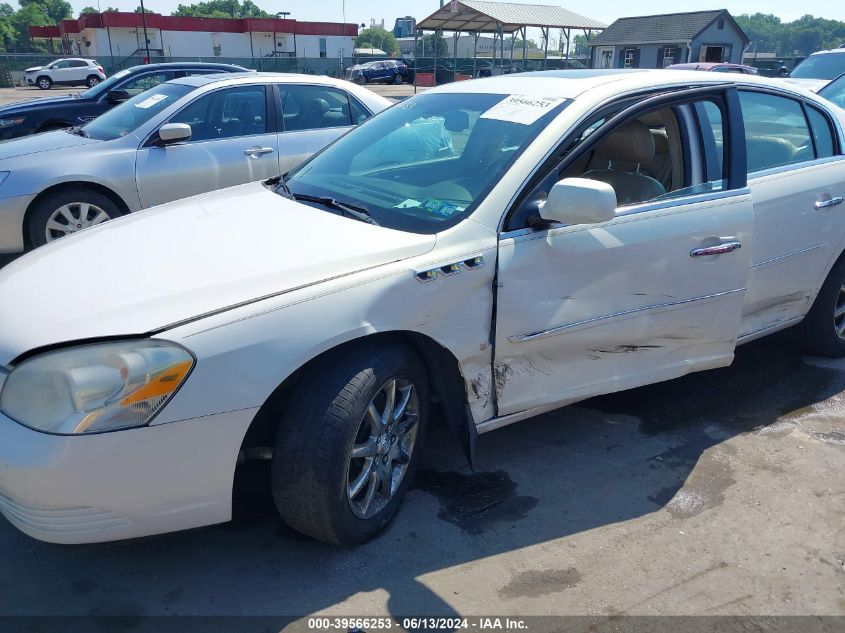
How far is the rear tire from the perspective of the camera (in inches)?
166

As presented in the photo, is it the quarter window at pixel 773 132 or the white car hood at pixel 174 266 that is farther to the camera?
the quarter window at pixel 773 132

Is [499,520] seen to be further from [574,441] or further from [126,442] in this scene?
[126,442]

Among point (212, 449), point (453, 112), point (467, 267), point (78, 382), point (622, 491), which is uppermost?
point (453, 112)

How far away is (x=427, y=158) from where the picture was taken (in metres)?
3.37

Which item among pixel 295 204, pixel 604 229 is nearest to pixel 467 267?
pixel 604 229

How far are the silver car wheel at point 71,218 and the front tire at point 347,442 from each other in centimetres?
413

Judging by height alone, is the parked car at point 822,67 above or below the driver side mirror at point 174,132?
above

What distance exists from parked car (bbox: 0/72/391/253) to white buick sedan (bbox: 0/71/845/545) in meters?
2.57

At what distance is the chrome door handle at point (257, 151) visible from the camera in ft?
20.4

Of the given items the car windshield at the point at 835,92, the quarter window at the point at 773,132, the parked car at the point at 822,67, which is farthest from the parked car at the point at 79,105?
the parked car at the point at 822,67

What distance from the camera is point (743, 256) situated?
131 inches

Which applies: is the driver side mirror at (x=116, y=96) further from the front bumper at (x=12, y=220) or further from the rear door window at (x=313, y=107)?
the front bumper at (x=12, y=220)

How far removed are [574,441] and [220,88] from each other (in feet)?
14.8

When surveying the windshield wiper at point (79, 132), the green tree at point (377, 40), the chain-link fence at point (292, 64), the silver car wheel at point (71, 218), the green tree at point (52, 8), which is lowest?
the silver car wheel at point (71, 218)
